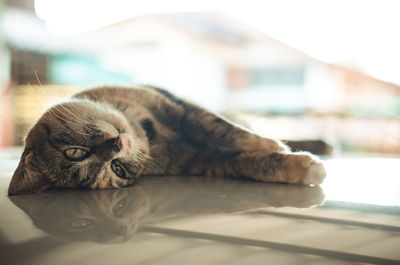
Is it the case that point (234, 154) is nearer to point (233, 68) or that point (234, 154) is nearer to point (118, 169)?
point (118, 169)

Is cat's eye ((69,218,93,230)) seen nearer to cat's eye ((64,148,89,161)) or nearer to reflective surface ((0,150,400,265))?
reflective surface ((0,150,400,265))

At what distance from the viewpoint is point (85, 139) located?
1022mm

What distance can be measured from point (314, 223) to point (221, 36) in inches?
136

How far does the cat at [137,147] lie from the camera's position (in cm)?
101

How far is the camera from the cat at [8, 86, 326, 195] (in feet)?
3.32

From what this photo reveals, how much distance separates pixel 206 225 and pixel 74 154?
529 millimetres

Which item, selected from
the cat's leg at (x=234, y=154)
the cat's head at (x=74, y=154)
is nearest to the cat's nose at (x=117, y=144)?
the cat's head at (x=74, y=154)

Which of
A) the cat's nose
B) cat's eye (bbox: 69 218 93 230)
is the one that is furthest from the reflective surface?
the cat's nose

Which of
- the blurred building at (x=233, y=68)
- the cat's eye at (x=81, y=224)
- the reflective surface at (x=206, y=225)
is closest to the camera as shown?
the reflective surface at (x=206, y=225)

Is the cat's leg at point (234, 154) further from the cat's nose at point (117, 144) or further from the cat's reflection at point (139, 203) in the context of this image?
the cat's nose at point (117, 144)

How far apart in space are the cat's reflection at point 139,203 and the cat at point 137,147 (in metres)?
0.05

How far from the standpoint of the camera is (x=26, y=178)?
97cm

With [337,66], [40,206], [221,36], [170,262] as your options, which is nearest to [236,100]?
[221,36]

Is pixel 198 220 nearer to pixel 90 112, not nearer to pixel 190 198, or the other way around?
pixel 190 198
